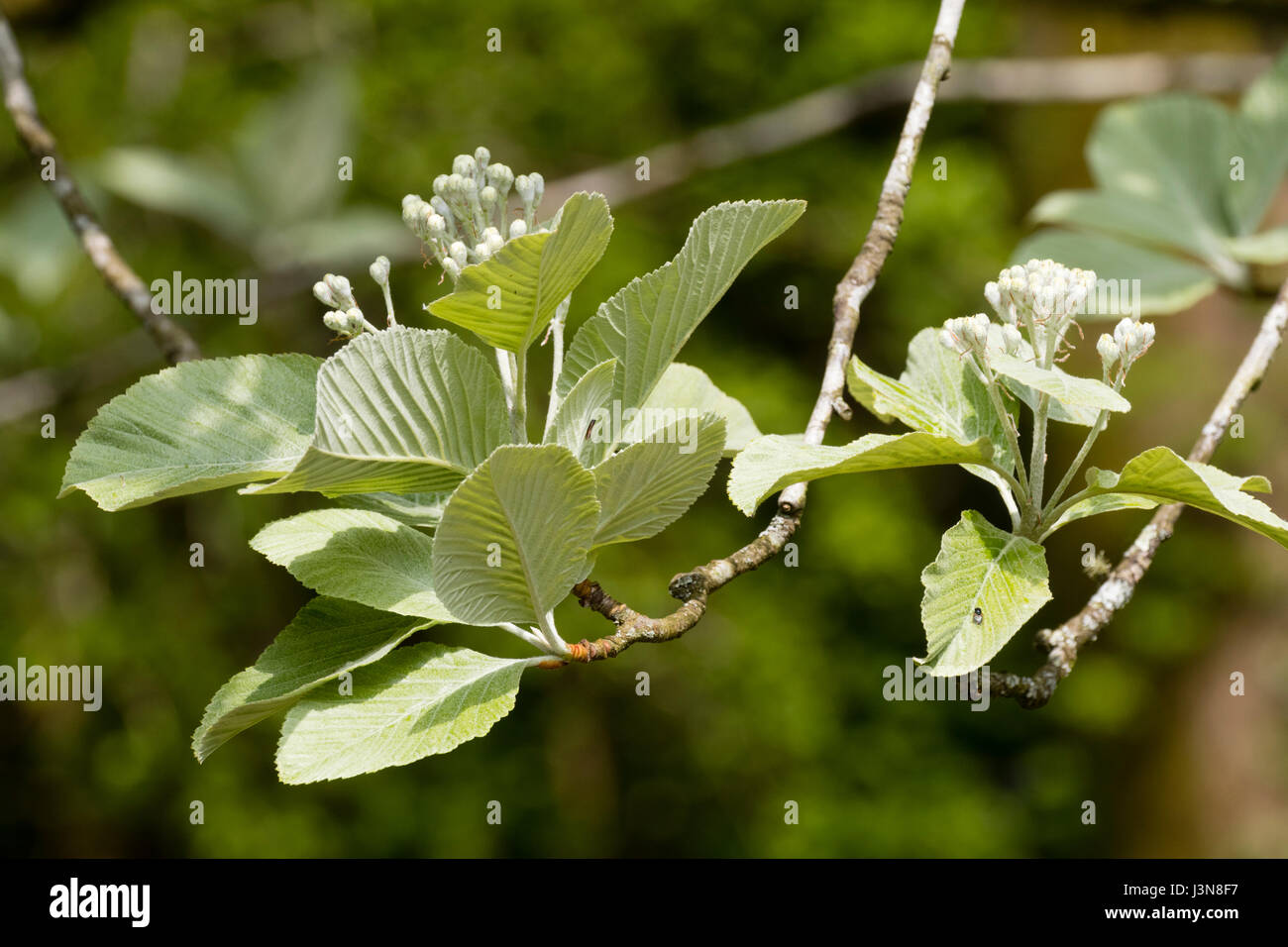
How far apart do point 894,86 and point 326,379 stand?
1676 millimetres

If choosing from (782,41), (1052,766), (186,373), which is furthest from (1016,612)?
(782,41)

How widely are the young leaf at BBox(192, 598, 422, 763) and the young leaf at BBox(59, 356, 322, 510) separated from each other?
116 mm

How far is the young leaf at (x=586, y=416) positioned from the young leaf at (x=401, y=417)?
0.15ft

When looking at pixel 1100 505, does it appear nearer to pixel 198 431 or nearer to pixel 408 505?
pixel 408 505

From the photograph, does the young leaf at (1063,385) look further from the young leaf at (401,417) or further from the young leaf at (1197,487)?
the young leaf at (401,417)

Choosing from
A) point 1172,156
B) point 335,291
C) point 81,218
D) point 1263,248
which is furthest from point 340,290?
point 1172,156

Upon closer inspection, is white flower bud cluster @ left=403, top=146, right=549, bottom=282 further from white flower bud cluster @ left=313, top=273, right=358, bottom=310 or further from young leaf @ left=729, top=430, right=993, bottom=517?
young leaf @ left=729, top=430, right=993, bottom=517

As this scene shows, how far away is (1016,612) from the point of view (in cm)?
78

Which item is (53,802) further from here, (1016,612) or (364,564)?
(1016,612)

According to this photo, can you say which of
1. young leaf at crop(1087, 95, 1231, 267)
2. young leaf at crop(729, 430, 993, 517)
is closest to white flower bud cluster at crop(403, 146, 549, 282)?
young leaf at crop(729, 430, 993, 517)

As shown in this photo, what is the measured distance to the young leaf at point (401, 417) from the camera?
Answer: 29.1 inches

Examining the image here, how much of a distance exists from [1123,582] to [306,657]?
676mm

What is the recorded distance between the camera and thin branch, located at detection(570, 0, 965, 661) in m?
0.81

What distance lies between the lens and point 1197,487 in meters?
0.75
